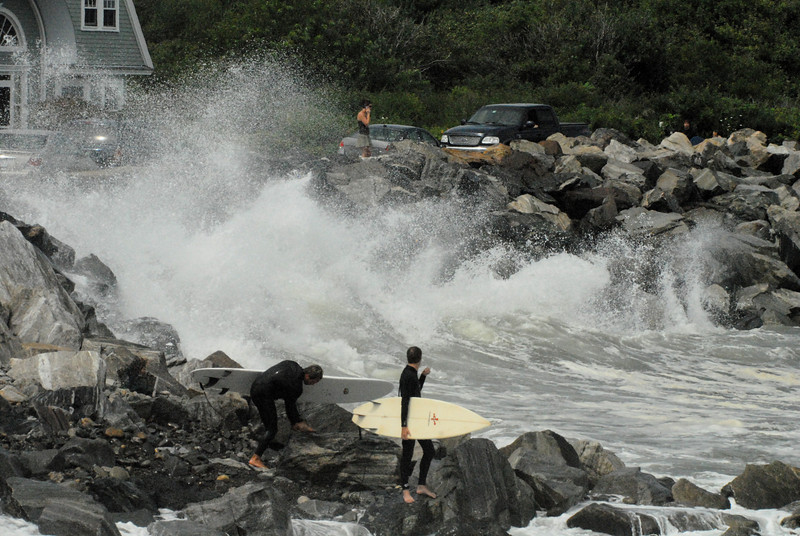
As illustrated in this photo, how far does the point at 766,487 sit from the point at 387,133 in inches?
700

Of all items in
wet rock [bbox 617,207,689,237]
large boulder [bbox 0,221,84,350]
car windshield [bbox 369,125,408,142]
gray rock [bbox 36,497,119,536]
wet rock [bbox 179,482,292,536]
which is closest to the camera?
gray rock [bbox 36,497,119,536]

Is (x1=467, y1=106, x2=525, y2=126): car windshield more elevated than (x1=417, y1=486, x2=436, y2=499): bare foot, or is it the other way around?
(x1=467, y1=106, x2=525, y2=126): car windshield

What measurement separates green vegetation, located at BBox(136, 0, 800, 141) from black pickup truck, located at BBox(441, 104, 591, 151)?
214 inches

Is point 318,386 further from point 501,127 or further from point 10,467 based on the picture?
point 501,127

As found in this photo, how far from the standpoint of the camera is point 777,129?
34844 mm

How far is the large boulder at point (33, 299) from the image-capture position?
11.4 m

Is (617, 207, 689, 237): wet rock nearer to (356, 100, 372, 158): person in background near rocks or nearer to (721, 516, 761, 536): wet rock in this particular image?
(356, 100, 372, 158): person in background near rocks

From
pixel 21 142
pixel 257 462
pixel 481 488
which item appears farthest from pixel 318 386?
pixel 21 142

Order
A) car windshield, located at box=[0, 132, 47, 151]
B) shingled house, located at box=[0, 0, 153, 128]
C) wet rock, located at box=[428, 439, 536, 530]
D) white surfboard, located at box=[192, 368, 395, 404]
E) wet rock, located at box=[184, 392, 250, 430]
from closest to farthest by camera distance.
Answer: wet rock, located at box=[428, 439, 536, 530]
wet rock, located at box=[184, 392, 250, 430]
white surfboard, located at box=[192, 368, 395, 404]
car windshield, located at box=[0, 132, 47, 151]
shingled house, located at box=[0, 0, 153, 128]

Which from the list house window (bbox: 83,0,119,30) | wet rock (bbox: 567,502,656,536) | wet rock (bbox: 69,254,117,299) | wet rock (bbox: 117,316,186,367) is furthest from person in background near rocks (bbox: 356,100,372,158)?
wet rock (bbox: 567,502,656,536)

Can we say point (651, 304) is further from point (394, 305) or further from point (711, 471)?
point (711, 471)

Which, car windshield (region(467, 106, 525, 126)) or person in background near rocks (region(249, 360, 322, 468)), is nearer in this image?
person in background near rocks (region(249, 360, 322, 468))

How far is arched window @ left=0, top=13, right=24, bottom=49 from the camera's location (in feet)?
98.4

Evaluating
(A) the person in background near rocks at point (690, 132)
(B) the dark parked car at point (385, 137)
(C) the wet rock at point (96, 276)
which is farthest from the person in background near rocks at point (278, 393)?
(A) the person in background near rocks at point (690, 132)
